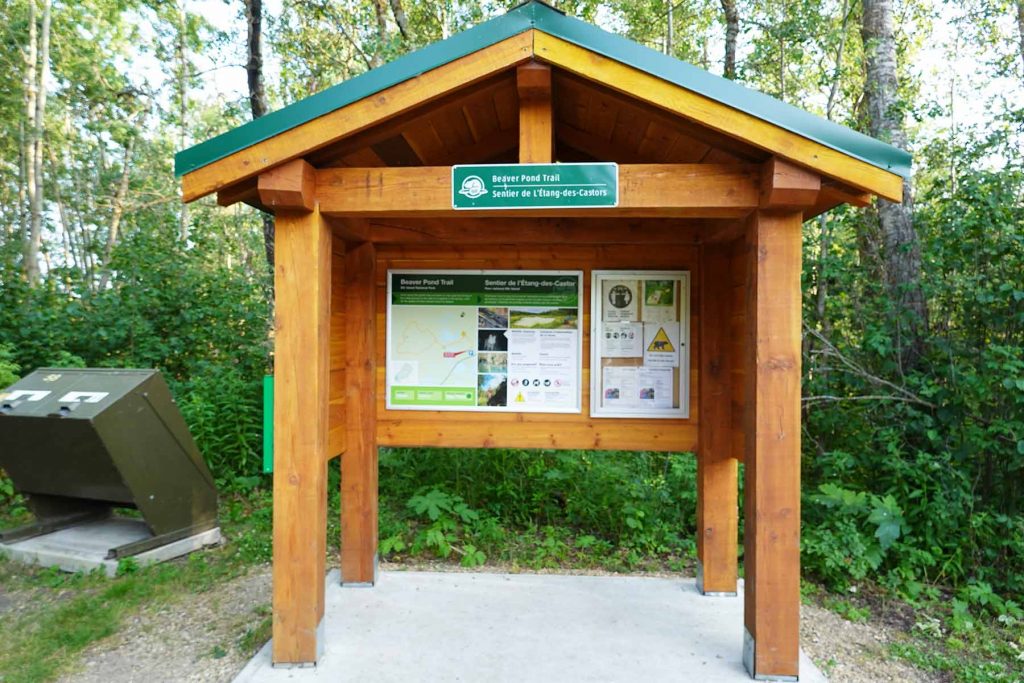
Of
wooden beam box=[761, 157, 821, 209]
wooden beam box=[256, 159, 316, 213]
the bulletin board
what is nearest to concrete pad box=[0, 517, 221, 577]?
wooden beam box=[256, 159, 316, 213]

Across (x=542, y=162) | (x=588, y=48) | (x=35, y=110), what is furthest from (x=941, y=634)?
(x=35, y=110)

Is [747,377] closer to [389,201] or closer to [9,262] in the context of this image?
[389,201]

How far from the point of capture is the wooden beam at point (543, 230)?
13.2 feet

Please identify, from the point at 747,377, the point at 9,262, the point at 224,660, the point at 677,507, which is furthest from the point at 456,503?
the point at 9,262

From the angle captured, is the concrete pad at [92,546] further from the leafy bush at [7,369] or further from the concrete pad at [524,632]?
the leafy bush at [7,369]

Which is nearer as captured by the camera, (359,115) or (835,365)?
(359,115)

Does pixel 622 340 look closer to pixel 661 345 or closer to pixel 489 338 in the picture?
pixel 661 345

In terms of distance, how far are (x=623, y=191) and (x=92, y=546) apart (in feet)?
16.7

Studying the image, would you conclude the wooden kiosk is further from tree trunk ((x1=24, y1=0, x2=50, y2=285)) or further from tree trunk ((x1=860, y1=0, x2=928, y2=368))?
tree trunk ((x1=24, y1=0, x2=50, y2=285))

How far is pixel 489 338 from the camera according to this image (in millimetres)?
4230

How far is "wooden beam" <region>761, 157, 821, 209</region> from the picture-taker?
2953 mm

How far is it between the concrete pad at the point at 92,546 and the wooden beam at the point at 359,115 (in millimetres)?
3456

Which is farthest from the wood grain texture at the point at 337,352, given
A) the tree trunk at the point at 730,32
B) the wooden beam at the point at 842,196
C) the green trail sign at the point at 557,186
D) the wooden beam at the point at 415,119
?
the tree trunk at the point at 730,32

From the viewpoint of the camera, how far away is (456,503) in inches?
237
